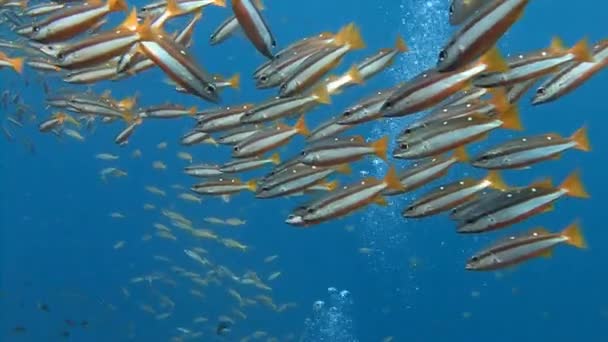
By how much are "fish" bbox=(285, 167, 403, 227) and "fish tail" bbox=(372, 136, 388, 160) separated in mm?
145

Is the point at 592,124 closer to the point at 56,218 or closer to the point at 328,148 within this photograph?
the point at 56,218

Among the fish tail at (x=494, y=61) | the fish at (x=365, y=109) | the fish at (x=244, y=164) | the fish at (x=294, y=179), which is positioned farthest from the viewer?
the fish at (x=244, y=164)

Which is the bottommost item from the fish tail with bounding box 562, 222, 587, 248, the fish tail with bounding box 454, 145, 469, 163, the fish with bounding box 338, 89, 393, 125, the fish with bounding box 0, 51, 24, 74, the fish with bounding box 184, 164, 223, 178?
the fish tail with bounding box 562, 222, 587, 248

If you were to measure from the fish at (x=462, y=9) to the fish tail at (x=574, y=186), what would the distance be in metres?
1.35

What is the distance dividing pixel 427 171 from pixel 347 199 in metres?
0.65

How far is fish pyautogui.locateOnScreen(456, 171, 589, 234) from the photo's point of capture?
13.4 feet

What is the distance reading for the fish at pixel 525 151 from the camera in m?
4.17

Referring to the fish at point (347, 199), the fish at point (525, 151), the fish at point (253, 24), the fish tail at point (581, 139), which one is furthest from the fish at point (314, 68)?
the fish tail at point (581, 139)

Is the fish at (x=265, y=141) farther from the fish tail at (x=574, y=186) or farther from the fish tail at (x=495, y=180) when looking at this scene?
the fish tail at (x=574, y=186)

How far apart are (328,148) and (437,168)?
0.74 metres

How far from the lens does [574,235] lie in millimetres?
4332

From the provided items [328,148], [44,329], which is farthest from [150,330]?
[328,148]

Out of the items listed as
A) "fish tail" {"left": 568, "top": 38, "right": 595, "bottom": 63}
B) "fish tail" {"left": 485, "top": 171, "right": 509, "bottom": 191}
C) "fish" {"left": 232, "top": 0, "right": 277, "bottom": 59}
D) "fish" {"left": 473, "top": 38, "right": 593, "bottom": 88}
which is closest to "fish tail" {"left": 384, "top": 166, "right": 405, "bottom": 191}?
"fish tail" {"left": 485, "top": 171, "right": 509, "bottom": 191}

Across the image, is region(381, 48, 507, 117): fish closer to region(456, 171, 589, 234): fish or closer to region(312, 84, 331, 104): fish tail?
region(456, 171, 589, 234): fish
